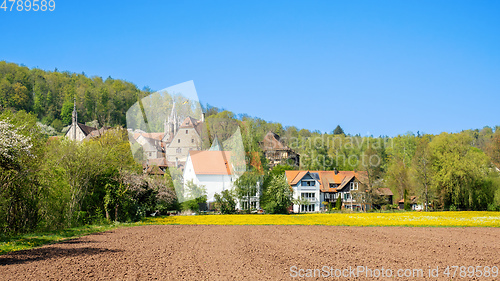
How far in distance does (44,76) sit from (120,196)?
12629 centimetres

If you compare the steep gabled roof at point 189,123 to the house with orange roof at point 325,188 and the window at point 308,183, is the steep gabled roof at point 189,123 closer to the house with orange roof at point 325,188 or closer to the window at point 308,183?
the house with orange roof at point 325,188

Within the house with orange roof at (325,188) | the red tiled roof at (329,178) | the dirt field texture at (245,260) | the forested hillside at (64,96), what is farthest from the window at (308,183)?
the forested hillside at (64,96)

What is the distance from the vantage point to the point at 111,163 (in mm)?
36250

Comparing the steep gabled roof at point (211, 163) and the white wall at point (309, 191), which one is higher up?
the steep gabled roof at point (211, 163)

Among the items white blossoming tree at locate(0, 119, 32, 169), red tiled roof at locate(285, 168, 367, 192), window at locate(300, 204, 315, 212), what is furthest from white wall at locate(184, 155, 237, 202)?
white blossoming tree at locate(0, 119, 32, 169)

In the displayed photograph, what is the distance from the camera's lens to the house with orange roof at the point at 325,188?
7038 cm

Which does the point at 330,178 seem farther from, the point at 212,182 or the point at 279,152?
the point at 279,152

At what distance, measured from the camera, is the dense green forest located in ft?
74.4

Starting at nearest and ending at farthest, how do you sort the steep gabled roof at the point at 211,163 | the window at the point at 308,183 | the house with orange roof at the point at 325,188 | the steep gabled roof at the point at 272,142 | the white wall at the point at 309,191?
the steep gabled roof at the point at 211,163 < the house with orange roof at the point at 325,188 < the white wall at the point at 309,191 < the window at the point at 308,183 < the steep gabled roof at the point at 272,142

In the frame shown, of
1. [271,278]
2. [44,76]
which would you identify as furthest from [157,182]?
[44,76]

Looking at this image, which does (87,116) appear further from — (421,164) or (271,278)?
(271,278)

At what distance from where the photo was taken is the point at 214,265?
13695 millimetres

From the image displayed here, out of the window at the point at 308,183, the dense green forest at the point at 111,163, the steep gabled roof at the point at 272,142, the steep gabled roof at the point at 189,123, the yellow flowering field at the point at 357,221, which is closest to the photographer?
the dense green forest at the point at 111,163

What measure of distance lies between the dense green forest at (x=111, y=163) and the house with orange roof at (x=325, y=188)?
9.37ft
